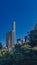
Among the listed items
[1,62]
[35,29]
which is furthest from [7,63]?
[35,29]

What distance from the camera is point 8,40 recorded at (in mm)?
13297

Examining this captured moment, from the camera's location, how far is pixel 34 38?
309 inches

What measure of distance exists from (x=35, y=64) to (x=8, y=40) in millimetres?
6420

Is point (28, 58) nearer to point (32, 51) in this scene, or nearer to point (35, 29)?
point (32, 51)

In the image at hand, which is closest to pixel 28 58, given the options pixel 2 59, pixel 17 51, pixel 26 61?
pixel 26 61

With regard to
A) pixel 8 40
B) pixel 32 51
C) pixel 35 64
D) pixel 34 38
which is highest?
pixel 8 40

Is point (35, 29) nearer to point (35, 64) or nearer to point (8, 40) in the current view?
point (35, 64)

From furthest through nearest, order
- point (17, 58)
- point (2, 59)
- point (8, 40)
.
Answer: point (8, 40) < point (2, 59) < point (17, 58)

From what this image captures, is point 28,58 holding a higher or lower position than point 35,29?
lower

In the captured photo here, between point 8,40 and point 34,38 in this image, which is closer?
point 34,38

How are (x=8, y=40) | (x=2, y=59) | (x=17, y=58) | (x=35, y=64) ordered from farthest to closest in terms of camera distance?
(x=8, y=40)
(x=2, y=59)
(x=17, y=58)
(x=35, y=64)

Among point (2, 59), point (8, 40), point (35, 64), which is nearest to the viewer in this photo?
point (35, 64)

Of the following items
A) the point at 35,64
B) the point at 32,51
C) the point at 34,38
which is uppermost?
the point at 34,38

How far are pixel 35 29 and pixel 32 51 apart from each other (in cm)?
95
